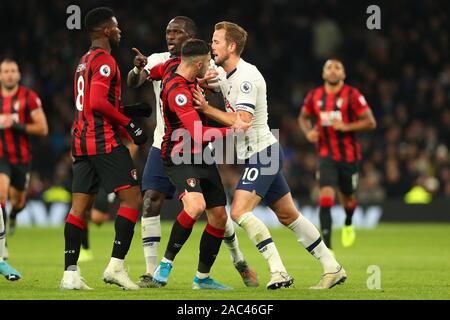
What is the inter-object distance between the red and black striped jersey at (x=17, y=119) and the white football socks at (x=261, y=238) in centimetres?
520

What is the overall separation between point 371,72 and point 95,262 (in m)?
12.0

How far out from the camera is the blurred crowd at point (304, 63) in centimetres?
2023

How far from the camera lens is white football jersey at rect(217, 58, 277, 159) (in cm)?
841

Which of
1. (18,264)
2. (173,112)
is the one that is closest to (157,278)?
(173,112)

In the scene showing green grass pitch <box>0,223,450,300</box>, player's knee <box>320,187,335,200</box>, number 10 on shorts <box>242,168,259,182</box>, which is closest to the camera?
green grass pitch <box>0,223,450,300</box>

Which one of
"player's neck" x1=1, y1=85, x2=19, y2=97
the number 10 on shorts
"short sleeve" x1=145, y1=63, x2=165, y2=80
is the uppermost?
"short sleeve" x1=145, y1=63, x2=165, y2=80

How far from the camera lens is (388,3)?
77.0 ft

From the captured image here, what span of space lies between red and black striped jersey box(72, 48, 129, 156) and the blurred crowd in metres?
11.5

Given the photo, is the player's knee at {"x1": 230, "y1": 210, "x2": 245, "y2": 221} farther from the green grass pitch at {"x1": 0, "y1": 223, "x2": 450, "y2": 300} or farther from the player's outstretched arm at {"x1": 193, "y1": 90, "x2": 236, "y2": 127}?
the player's outstretched arm at {"x1": 193, "y1": 90, "x2": 236, "y2": 127}

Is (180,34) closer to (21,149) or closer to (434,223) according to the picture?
(21,149)

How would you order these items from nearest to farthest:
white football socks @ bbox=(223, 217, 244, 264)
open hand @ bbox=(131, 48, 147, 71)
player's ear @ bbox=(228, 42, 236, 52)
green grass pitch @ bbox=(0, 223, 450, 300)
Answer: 1. green grass pitch @ bbox=(0, 223, 450, 300)
2. player's ear @ bbox=(228, 42, 236, 52)
3. open hand @ bbox=(131, 48, 147, 71)
4. white football socks @ bbox=(223, 217, 244, 264)

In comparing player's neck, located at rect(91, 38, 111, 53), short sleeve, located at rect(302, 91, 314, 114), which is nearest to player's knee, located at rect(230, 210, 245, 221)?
player's neck, located at rect(91, 38, 111, 53)

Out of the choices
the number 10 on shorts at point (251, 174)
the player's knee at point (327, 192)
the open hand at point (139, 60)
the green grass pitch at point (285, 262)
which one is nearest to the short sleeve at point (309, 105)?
the player's knee at point (327, 192)

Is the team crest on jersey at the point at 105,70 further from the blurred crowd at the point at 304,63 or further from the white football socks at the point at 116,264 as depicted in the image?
the blurred crowd at the point at 304,63
